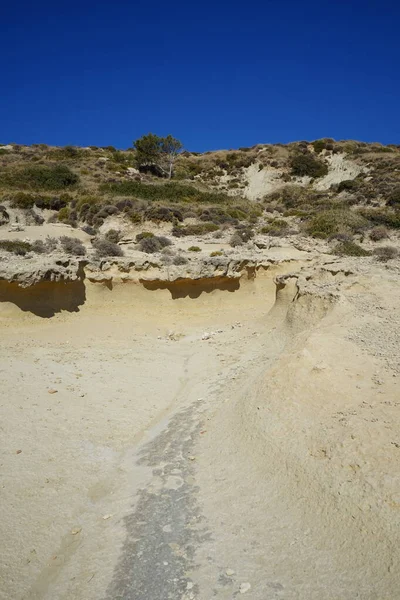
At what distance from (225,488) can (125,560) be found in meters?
1.38

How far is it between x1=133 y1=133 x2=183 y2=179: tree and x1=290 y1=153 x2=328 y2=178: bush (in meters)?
14.7

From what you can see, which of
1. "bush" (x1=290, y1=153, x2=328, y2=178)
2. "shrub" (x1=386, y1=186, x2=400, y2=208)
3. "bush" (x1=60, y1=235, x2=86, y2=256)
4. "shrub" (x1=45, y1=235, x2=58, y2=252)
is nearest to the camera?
"bush" (x1=60, y1=235, x2=86, y2=256)

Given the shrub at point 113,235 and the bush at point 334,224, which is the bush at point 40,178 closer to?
the shrub at point 113,235

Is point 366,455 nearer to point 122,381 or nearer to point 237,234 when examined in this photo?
point 122,381

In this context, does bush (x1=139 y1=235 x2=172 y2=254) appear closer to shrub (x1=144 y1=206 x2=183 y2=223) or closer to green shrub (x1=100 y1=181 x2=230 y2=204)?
shrub (x1=144 y1=206 x2=183 y2=223)

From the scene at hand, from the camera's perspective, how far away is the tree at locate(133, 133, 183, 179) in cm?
4656

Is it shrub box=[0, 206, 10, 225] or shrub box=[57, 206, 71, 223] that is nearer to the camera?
shrub box=[0, 206, 10, 225]

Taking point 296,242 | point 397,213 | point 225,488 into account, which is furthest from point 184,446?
point 397,213

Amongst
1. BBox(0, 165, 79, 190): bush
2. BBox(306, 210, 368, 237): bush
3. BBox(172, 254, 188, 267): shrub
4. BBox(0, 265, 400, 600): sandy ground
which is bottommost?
BBox(0, 265, 400, 600): sandy ground

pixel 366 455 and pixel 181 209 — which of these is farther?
pixel 181 209

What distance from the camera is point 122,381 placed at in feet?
28.0

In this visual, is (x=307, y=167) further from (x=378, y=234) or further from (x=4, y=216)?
(x=4, y=216)

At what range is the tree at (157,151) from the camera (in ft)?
153

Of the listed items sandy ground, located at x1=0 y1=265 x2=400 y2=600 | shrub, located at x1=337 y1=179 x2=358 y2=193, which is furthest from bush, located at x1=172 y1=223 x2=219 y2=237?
shrub, located at x1=337 y1=179 x2=358 y2=193
